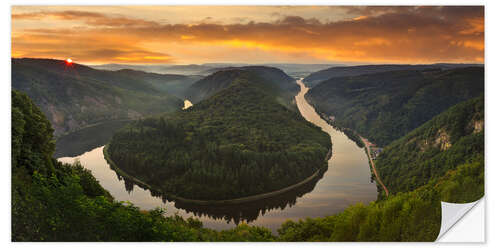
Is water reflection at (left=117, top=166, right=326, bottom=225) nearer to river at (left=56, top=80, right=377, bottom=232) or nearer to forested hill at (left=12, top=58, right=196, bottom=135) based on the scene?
river at (left=56, top=80, right=377, bottom=232)

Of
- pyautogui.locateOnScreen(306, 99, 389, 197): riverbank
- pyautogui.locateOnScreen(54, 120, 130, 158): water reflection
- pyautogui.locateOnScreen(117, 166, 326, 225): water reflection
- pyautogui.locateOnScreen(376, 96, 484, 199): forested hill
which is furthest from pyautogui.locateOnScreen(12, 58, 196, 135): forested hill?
pyautogui.locateOnScreen(376, 96, 484, 199): forested hill

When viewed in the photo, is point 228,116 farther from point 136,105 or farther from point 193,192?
point 193,192

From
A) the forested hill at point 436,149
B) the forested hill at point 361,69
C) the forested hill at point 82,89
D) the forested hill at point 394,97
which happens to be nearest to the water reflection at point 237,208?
the forested hill at point 436,149

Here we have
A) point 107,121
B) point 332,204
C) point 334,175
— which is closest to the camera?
point 332,204

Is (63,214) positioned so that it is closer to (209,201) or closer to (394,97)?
(209,201)

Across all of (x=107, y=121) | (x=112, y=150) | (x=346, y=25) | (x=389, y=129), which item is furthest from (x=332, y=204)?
(x=107, y=121)

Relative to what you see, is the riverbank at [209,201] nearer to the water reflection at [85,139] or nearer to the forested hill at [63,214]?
the water reflection at [85,139]

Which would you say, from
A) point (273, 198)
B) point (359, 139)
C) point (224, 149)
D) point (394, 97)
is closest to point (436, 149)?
point (394, 97)
